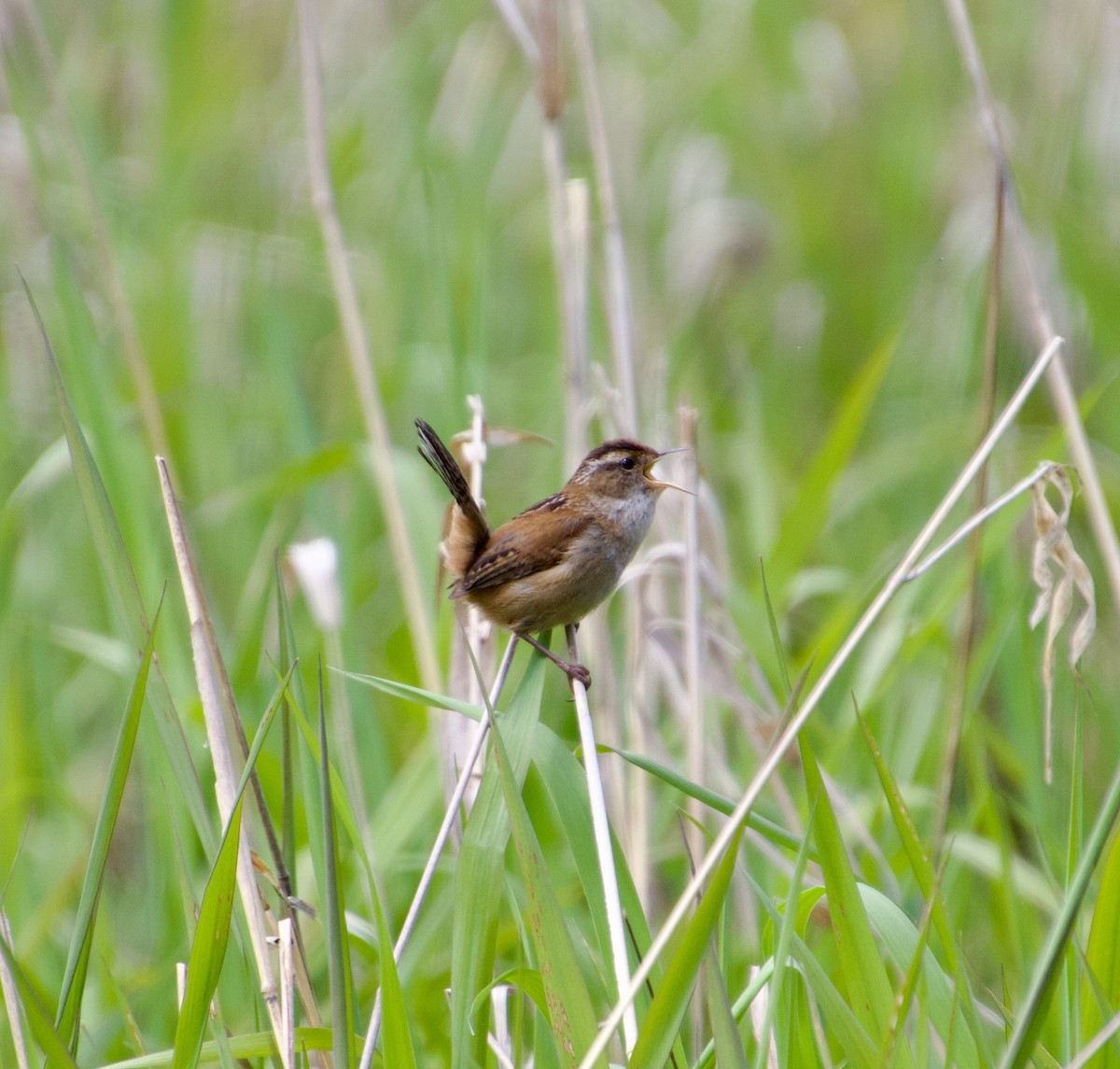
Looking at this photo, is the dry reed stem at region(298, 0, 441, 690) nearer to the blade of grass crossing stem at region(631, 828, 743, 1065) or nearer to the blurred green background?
the blurred green background

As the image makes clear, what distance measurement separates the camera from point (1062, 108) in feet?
14.8

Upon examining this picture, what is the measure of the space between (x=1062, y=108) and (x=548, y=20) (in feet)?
9.18

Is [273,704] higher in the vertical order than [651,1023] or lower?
higher

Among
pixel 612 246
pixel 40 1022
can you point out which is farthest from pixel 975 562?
pixel 40 1022

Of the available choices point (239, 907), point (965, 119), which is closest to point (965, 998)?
point (239, 907)

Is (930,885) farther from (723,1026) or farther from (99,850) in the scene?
(99,850)

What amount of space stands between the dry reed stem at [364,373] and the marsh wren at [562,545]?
119 mm

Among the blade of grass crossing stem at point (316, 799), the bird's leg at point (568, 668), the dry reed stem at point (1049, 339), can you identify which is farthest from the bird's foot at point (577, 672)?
the dry reed stem at point (1049, 339)

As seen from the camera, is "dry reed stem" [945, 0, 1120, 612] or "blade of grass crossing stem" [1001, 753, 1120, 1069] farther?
"dry reed stem" [945, 0, 1120, 612]

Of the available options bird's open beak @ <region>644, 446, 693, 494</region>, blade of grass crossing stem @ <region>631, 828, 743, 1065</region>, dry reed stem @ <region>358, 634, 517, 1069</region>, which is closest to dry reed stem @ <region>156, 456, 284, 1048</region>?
dry reed stem @ <region>358, 634, 517, 1069</region>

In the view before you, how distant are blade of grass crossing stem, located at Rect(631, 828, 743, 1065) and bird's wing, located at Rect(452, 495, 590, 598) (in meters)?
1.13

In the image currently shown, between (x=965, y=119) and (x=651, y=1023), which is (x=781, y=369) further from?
(x=651, y=1023)

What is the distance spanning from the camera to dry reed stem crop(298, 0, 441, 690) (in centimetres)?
260

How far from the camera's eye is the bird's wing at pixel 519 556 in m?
2.48
